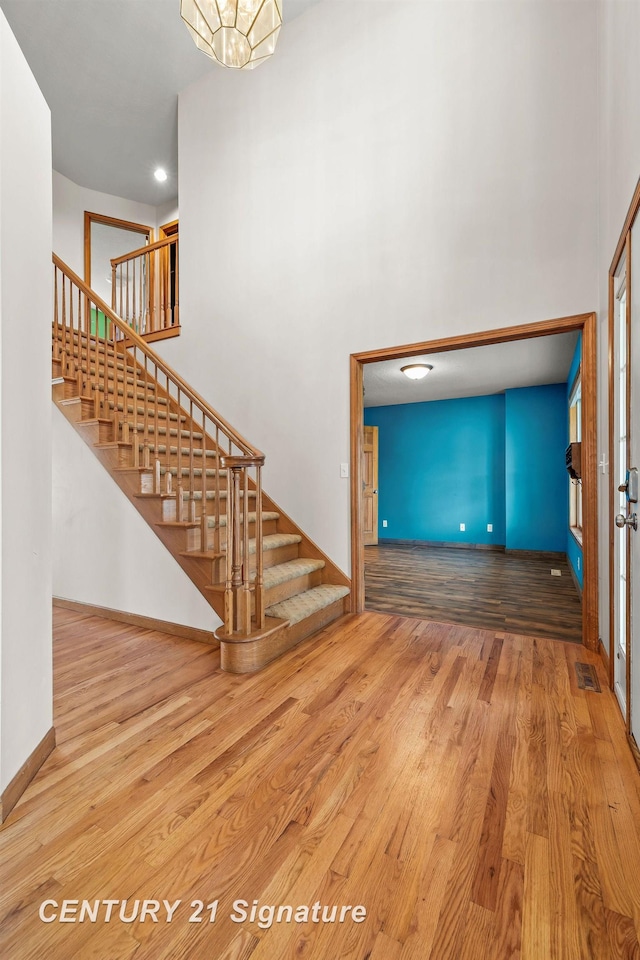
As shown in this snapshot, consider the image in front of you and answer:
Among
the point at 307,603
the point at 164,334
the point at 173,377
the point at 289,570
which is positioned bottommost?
the point at 307,603

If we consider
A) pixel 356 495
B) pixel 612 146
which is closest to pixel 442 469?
pixel 356 495

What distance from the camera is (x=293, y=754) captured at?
165 centimetres

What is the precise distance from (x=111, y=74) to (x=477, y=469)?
6.77 metres

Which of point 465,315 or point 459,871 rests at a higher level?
point 465,315

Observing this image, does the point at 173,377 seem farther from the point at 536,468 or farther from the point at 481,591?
the point at 536,468

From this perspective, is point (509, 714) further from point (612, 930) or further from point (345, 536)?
point (345, 536)

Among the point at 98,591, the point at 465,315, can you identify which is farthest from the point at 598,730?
the point at 98,591

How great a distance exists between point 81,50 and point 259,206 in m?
2.42

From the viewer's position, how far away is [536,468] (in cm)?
636

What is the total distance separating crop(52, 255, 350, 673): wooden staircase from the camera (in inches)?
95.9

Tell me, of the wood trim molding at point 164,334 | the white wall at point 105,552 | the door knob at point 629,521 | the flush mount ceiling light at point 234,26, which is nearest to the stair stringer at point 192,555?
the white wall at point 105,552

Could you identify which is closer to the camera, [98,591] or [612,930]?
[612,930]

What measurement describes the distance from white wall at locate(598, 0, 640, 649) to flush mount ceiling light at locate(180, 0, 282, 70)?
5.99 feet

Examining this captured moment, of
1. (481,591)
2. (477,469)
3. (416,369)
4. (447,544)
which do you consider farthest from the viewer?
(447,544)
